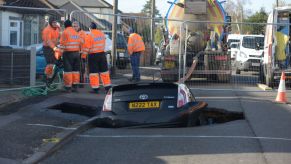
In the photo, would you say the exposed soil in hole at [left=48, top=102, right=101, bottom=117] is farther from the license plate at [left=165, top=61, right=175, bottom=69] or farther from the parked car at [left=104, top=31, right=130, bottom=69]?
the license plate at [left=165, top=61, right=175, bottom=69]

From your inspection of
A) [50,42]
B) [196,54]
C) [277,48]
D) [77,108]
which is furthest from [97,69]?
[277,48]

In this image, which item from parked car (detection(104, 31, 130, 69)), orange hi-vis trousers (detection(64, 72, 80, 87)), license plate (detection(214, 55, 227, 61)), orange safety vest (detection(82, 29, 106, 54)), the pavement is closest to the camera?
the pavement

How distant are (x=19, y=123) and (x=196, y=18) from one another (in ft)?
36.3

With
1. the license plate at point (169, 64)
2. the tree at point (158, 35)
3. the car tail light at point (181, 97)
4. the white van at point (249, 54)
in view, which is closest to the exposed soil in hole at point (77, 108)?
the car tail light at point (181, 97)

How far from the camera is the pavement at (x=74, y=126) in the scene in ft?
25.7

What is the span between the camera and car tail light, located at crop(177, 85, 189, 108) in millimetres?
10125

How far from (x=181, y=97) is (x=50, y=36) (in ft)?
19.3

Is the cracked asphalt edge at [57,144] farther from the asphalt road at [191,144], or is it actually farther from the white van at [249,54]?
the white van at [249,54]

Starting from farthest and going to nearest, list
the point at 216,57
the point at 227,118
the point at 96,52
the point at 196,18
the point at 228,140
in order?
the point at 196,18 < the point at 216,57 < the point at 96,52 < the point at 227,118 < the point at 228,140

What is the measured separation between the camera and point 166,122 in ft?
32.8

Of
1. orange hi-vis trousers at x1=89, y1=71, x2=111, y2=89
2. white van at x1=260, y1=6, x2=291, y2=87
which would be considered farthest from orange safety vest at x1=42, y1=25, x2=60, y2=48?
white van at x1=260, y1=6, x2=291, y2=87

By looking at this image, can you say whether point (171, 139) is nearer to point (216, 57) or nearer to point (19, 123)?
point (19, 123)

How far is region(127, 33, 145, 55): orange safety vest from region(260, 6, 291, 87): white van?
406cm

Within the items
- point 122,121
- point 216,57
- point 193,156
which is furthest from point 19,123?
point 216,57
